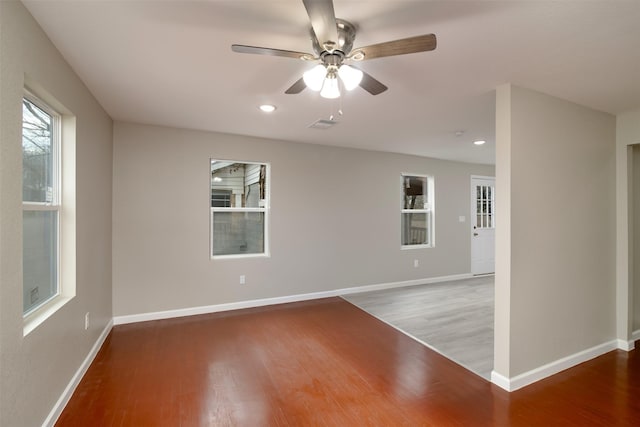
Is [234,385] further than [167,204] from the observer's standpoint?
No

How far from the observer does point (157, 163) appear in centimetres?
384

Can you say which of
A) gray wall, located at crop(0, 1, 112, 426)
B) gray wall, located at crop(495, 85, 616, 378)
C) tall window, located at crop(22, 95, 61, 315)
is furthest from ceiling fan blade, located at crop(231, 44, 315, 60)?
gray wall, located at crop(495, 85, 616, 378)

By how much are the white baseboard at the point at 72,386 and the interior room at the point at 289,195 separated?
0.02 meters

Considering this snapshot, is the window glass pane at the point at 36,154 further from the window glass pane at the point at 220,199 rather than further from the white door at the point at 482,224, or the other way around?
the white door at the point at 482,224

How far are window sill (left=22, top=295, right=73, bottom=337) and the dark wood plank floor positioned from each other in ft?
2.39

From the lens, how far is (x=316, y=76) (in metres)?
1.71

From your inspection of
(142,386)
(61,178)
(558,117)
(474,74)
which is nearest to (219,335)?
(142,386)

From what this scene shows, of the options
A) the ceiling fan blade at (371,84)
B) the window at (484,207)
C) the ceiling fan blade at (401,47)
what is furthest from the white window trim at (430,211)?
the ceiling fan blade at (401,47)

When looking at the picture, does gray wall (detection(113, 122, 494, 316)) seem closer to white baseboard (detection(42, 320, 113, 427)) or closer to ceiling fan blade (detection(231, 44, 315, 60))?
white baseboard (detection(42, 320, 113, 427))

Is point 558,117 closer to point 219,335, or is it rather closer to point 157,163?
point 219,335

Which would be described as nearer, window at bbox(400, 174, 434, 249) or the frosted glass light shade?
the frosted glass light shade

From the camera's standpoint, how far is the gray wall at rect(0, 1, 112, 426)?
1.44 metres

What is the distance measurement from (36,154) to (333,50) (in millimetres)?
Answer: 2021

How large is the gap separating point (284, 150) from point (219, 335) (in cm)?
266
